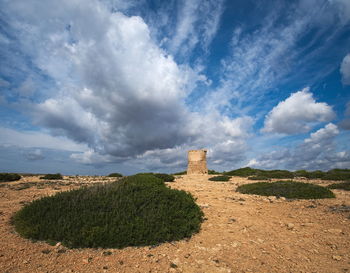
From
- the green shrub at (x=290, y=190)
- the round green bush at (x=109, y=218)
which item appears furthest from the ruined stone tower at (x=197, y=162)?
the round green bush at (x=109, y=218)

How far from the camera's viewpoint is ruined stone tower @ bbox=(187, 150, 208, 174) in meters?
30.8

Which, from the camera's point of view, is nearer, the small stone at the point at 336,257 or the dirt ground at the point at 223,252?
the dirt ground at the point at 223,252

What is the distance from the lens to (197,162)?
3103 cm

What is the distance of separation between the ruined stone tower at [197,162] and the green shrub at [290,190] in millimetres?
17970

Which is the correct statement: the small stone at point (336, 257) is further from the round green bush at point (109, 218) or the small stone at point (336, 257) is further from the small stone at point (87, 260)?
the small stone at point (87, 260)

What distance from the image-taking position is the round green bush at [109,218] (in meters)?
5.07

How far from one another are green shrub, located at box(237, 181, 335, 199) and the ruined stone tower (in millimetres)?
17970

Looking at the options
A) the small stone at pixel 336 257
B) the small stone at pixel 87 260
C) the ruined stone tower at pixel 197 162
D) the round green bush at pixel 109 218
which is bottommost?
the small stone at pixel 336 257

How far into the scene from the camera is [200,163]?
101 feet

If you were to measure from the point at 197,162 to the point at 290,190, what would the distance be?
795 inches

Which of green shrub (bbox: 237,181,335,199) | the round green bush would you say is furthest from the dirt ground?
green shrub (bbox: 237,181,335,199)

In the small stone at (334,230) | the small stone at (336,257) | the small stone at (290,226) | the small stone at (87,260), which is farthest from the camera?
the small stone at (290,226)

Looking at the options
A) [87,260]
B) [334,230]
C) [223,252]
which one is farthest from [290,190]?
[87,260]

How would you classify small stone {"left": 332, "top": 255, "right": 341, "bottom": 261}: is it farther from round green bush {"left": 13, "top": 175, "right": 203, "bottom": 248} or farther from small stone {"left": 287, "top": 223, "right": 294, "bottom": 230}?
round green bush {"left": 13, "top": 175, "right": 203, "bottom": 248}
